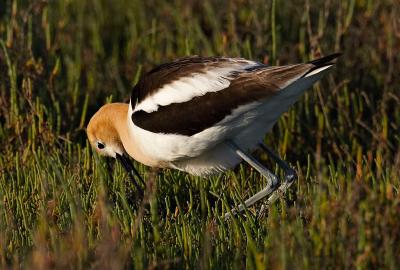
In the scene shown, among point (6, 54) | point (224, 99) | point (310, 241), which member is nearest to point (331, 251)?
point (310, 241)

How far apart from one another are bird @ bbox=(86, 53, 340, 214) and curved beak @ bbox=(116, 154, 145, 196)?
0.06 m

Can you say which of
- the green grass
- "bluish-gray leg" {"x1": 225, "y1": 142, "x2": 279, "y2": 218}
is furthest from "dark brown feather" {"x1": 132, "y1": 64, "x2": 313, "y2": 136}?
the green grass

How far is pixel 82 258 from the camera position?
339 centimetres

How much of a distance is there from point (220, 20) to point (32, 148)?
2.67 meters

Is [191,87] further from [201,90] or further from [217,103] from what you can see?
[217,103]

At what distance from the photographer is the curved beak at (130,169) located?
5.22m

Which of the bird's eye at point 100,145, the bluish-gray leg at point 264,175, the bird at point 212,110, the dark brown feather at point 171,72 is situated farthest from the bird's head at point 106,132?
the bluish-gray leg at point 264,175

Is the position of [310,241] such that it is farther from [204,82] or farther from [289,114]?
[289,114]

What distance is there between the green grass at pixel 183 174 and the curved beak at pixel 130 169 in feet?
0.18

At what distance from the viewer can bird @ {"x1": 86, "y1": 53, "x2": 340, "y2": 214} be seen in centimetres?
461

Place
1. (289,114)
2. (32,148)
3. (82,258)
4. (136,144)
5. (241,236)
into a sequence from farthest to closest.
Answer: (289,114)
(32,148)
(136,144)
(241,236)
(82,258)

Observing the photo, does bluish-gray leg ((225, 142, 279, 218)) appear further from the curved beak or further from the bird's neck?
the curved beak

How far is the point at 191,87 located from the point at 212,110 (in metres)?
0.18

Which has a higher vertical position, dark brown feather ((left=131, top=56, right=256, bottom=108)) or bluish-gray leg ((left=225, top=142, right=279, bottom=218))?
dark brown feather ((left=131, top=56, right=256, bottom=108))
